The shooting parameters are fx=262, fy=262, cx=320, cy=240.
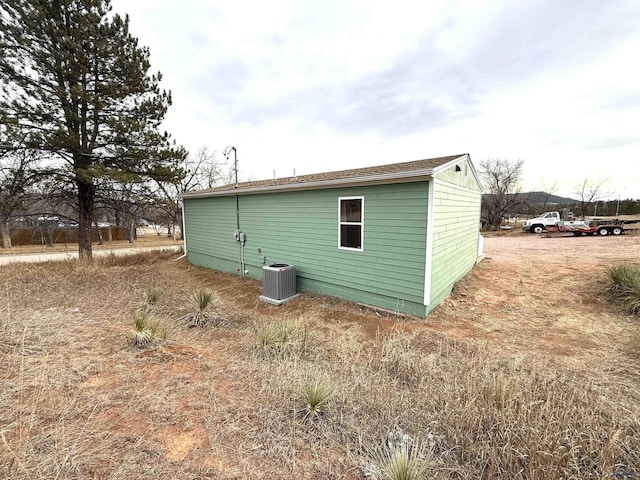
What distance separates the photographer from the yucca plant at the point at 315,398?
2.28 m

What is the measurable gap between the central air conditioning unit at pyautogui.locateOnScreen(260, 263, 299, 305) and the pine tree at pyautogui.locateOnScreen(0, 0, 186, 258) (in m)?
6.07

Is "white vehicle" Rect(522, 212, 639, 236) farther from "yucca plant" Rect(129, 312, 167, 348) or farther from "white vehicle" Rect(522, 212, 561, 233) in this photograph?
"yucca plant" Rect(129, 312, 167, 348)

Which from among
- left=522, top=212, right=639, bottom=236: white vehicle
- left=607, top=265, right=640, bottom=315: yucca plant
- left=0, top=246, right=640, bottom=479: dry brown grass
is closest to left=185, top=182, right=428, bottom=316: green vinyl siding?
left=0, top=246, right=640, bottom=479: dry brown grass

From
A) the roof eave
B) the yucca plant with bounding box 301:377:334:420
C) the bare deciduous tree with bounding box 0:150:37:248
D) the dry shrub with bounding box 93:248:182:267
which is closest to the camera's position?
the yucca plant with bounding box 301:377:334:420

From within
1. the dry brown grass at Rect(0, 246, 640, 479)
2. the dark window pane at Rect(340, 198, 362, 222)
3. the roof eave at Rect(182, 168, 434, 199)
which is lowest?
the dry brown grass at Rect(0, 246, 640, 479)

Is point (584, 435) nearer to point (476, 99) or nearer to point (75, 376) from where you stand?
point (75, 376)

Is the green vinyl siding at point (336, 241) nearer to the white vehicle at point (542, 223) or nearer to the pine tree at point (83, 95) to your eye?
the pine tree at point (83, 95)

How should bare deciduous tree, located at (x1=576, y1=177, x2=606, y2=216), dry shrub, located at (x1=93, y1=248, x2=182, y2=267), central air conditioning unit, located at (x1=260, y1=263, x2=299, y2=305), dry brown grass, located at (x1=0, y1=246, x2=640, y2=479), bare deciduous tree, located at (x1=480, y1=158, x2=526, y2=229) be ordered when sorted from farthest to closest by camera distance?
bare deciduous tree, located at (x1=576, y1=177, x2=606, y2=216), bare deciduous tree, located at (x1=480, y1=158, x2=526, y2=229), dry shrub, located at (x1=93, y1=248, x2=182, y2=267), central air conditioning unit, located at (x1=260, y1=263, x2=299, y2=305), dry brown grass, located at (x1=0, y1=246, x2=640, y2=479)

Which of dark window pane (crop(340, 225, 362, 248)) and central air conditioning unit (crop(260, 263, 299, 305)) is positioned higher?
dark window pane (crop(340, 225, 362, 248))

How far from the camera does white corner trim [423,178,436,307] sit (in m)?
4.86

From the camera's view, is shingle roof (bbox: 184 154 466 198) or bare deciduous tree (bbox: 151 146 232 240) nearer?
shingle roof (bbox: 184 154 466 198)

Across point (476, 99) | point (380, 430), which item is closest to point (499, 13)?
point (476, 99)

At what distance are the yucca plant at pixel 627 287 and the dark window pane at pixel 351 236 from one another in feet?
17.7

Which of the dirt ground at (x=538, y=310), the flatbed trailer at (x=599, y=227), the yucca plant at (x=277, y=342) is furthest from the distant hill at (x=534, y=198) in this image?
the yucca plant at (x=277, y=342)
